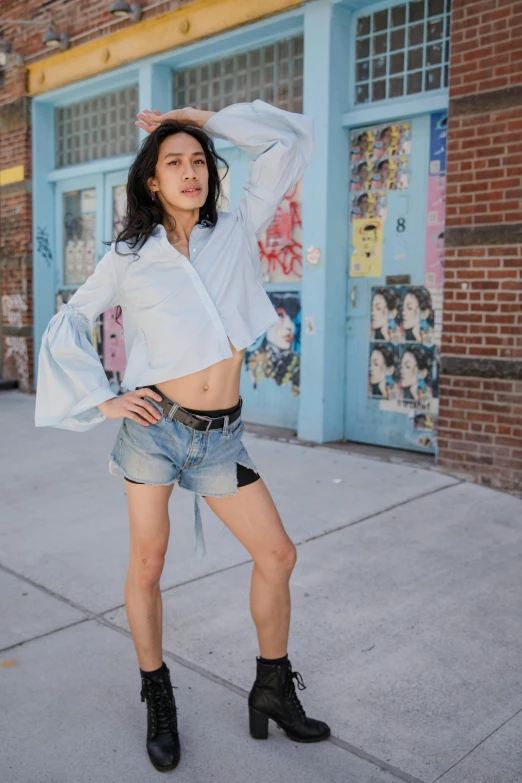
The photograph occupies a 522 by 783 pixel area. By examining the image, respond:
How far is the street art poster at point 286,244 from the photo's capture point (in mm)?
7215

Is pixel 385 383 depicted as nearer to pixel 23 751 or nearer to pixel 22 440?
pixel 22 440

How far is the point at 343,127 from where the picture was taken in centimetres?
669

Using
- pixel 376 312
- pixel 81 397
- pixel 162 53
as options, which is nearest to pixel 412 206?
pixel 376 312

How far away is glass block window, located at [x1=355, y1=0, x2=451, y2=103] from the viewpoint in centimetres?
610

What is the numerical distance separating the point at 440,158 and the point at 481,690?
4.48 meters

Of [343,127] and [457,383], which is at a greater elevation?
[343,127]

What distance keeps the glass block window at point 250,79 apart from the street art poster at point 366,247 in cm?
139

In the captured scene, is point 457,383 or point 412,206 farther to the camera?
point 412,206

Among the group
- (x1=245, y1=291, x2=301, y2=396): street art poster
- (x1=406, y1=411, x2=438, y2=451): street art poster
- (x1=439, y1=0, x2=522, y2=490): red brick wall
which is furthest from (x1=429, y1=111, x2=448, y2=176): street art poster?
(x1=406, y1=411, x2=438, y2=451): street art poster

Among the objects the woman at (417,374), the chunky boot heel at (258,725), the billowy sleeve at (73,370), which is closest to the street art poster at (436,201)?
the woman at (417,374)

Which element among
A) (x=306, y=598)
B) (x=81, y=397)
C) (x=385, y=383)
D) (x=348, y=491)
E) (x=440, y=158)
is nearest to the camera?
(x=81, y=397)

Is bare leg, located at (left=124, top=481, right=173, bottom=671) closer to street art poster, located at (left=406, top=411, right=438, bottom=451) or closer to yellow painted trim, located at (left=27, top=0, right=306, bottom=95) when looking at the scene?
street art poster, located at (left=406, top=411, right=438, bottom=451)

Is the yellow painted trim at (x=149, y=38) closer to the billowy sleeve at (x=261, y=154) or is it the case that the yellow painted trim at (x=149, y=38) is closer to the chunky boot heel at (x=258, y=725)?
the billowy sleeve at (x=261, y=154)

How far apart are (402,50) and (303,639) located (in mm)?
5022
